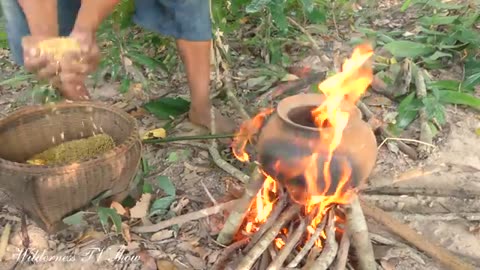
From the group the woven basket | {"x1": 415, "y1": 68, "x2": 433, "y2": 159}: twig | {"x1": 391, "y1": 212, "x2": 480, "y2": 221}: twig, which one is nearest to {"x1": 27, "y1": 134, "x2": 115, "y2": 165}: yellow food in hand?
the woven basket

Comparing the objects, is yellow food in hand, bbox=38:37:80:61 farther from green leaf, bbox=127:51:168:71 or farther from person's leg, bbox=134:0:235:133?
green leaf, bbox=127:51:168:71

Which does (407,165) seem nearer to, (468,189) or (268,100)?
(468,189)

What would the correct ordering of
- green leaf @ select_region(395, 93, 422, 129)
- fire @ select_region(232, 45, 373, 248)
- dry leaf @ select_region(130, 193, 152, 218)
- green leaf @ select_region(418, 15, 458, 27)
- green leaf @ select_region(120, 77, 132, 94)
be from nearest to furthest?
fire @ select_region(232, 45, 373, 248)
dry leaf @ select_region(130, 193, 152, 218)
green leaf @ select_region(395, 93, 422, 129)
green leaf @ select_region(120, 77, 132, 94)
green leaf @ select_region(418, 15, 458, 27)

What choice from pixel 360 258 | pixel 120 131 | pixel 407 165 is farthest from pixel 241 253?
pixel 407 165

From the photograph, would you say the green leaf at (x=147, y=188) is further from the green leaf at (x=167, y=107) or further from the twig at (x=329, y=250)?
the twig at (x=329, y=250)

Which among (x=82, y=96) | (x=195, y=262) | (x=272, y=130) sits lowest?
(x=195, y=262)

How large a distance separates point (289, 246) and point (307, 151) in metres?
0.34

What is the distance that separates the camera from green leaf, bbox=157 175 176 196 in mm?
2555

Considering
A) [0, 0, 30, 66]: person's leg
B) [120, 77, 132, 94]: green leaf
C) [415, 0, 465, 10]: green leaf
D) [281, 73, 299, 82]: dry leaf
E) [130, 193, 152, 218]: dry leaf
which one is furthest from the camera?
[415, 0, 465, 10]: green leaf

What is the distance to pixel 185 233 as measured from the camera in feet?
7.82

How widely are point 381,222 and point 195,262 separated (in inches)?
26.2

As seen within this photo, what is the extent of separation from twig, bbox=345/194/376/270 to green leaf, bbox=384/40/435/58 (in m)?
1.73

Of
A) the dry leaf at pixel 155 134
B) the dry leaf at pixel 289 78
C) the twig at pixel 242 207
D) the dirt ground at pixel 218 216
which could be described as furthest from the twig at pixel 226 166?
the dry leaf at pixel 289 78

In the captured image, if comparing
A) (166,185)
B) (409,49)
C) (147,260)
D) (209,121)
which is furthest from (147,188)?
(409,49)
